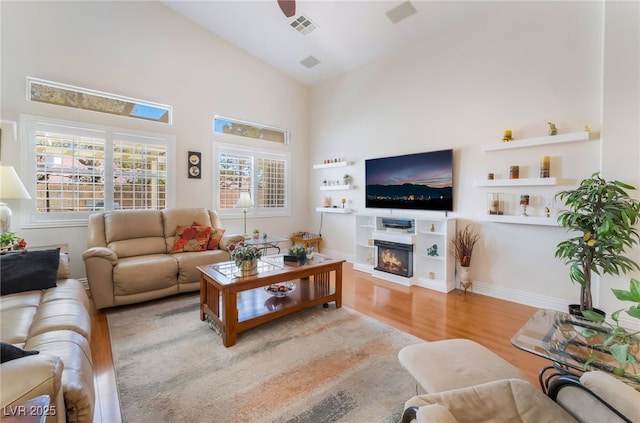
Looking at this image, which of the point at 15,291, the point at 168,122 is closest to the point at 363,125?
the point at 168,122

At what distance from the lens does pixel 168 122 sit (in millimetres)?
4355

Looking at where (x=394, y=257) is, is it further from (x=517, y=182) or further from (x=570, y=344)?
(x=570, y=344)

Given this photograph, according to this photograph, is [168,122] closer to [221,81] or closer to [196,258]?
[221,81]

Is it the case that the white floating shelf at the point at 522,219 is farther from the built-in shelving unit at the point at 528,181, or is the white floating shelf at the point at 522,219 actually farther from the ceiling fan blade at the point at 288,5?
the ceiling fan blade at the point at 288,5

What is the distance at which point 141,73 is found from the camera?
4039mm

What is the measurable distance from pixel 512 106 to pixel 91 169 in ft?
18.5

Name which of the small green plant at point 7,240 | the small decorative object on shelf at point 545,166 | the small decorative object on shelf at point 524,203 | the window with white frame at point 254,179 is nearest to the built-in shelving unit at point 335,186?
the window with white frame at point 254,179

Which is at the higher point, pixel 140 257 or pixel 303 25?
pixel 303 25

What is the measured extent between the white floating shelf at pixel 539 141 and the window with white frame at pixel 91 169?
186 inches

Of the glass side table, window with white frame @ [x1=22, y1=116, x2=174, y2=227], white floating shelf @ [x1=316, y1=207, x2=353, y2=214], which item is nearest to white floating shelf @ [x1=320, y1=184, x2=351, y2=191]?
white floating shelf @ [x1=316, y1=207, x2=353, y2=214]

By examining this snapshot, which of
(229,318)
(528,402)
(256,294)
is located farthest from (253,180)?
(528,402)

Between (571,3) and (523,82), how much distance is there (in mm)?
825

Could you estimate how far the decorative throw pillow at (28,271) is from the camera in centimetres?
214

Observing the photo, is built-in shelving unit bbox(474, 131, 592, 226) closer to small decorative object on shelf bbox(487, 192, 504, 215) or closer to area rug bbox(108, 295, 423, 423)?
small decorative object on shelf bbox(487, 192, 504, 215)
